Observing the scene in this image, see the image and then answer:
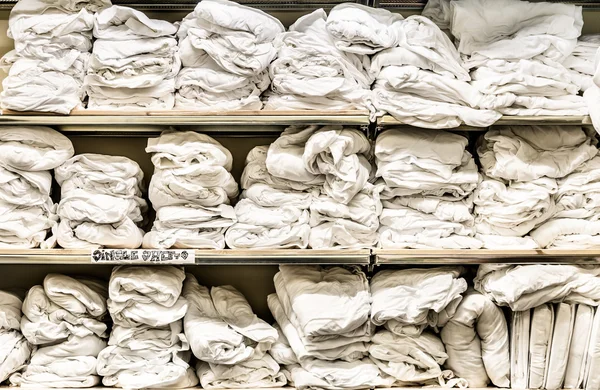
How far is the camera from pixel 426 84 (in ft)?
8.46

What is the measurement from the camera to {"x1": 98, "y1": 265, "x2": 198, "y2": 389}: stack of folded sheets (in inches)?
102

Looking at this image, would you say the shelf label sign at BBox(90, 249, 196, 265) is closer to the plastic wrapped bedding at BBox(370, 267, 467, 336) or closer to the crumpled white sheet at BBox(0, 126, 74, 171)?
the crumpled white sheet at BBox(0, 126, 74, 171)

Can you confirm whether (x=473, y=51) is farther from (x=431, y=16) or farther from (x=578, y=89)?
(x=578, y=89)

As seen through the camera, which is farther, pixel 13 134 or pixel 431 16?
pixel 431 16

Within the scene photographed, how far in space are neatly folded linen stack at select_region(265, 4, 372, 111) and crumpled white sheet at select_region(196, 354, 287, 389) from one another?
3.64 ft

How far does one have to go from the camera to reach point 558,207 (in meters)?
2.70

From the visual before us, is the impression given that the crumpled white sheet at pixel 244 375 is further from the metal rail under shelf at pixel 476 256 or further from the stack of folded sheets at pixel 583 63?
the stack of folded sheets at pixel 583 63

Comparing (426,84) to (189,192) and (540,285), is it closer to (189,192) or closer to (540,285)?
(540,285)

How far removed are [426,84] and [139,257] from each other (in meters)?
1.38

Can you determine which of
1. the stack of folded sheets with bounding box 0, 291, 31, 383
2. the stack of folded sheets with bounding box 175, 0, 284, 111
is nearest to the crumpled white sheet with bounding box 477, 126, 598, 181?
the stack of folded sheets with bounding box 175, 0, 284, 111

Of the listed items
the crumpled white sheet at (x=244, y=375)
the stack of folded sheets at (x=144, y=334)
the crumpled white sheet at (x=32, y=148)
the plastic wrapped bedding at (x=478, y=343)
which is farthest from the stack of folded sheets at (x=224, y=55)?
the plastic wrapped bedding at (x=478, y=343)

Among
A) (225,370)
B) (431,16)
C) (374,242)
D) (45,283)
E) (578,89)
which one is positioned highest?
(431,16)

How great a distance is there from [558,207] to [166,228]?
5.57ft

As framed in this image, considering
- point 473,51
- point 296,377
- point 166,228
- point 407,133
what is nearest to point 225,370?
point 296,377
